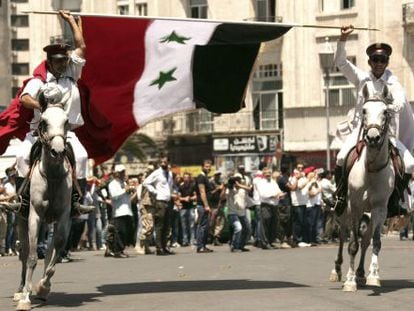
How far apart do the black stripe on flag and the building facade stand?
122ft

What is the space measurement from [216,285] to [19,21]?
70.6m

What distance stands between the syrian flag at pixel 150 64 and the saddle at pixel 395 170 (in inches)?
66.9

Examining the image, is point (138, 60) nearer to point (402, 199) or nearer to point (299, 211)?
point (402, 199)

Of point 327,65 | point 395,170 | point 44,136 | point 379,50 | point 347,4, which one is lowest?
point 395,170

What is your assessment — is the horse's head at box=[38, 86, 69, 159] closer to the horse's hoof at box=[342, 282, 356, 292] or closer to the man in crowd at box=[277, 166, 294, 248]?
the horse's hoof at box=[342, 282, 356, 292]

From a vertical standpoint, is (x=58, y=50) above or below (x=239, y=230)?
above

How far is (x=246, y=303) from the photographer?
1355cm

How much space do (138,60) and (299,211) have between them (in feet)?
55.3

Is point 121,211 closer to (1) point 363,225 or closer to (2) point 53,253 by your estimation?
(1) point 363,225

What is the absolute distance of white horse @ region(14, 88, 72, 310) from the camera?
1374cm

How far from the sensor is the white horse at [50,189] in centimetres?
1374

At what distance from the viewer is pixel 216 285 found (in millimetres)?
16234

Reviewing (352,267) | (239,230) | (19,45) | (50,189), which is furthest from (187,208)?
(19,45)

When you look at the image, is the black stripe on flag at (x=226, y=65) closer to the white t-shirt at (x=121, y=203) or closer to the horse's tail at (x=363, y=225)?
the horse's tail at (x=363, y=225)
